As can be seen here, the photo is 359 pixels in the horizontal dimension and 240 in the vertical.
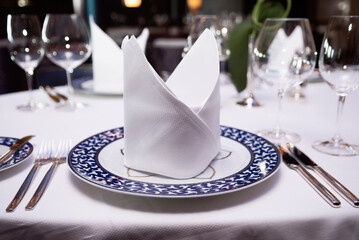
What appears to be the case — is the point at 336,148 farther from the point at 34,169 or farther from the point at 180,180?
the point at 34,169

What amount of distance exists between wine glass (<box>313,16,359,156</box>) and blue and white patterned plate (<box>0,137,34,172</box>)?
1.88 feet

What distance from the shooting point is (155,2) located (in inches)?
400

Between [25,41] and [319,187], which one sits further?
[25,41]

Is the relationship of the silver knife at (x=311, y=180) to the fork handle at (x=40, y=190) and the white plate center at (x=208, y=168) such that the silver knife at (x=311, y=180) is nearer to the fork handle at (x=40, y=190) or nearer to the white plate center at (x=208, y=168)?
the white plate center at (x=208, y=168)

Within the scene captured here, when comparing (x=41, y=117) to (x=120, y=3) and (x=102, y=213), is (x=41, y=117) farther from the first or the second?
(x=120, y=3)

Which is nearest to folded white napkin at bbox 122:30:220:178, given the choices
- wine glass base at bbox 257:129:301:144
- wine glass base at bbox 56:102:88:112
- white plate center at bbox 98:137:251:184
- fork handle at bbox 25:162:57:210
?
white plate center at bbox 98:137:251:184

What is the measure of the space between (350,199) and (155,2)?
1024cm

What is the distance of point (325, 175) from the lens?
609 mm

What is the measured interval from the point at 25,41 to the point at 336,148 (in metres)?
0.90

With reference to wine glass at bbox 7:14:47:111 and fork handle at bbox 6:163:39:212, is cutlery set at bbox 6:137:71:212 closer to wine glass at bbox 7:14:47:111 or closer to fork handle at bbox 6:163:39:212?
fork handle at bbox 6:163:39:212

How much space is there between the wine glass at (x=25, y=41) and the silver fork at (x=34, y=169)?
1.28ft

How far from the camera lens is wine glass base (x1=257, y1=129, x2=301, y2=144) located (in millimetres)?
816

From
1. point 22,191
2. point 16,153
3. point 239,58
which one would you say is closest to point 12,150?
point 16,153

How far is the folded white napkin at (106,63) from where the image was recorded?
1.20m
